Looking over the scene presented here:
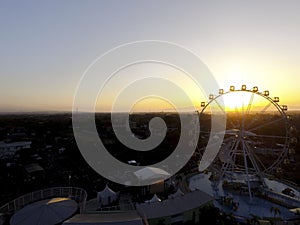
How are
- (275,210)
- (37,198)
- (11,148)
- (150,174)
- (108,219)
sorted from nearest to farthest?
(108,219)
(275,210)
(37,198)
(150,174)
(11,148)

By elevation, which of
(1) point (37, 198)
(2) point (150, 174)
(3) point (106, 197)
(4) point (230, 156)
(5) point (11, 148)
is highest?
(4) point (230, 156)

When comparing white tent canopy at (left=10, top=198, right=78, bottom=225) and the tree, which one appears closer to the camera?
white tent canopy at (left=10, top=198, right=78, bottom=225)

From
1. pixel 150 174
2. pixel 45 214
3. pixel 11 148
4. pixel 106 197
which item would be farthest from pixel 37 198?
pixel 11 148

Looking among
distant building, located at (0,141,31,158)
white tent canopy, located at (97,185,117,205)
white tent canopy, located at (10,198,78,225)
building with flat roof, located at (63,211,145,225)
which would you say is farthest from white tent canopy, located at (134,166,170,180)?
distant building, located at (0,141,31,158)

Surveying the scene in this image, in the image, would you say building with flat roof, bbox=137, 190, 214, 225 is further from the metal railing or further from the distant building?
the distant building

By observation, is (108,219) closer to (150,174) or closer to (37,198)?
(37,198)

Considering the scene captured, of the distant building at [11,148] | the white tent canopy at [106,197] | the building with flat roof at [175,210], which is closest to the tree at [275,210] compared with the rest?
the building with flat roof at [175,210]

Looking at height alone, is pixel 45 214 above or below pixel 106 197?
above

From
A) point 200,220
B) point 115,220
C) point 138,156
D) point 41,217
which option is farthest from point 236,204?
point 138,156

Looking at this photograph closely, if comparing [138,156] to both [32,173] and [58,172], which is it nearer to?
[58,172]
